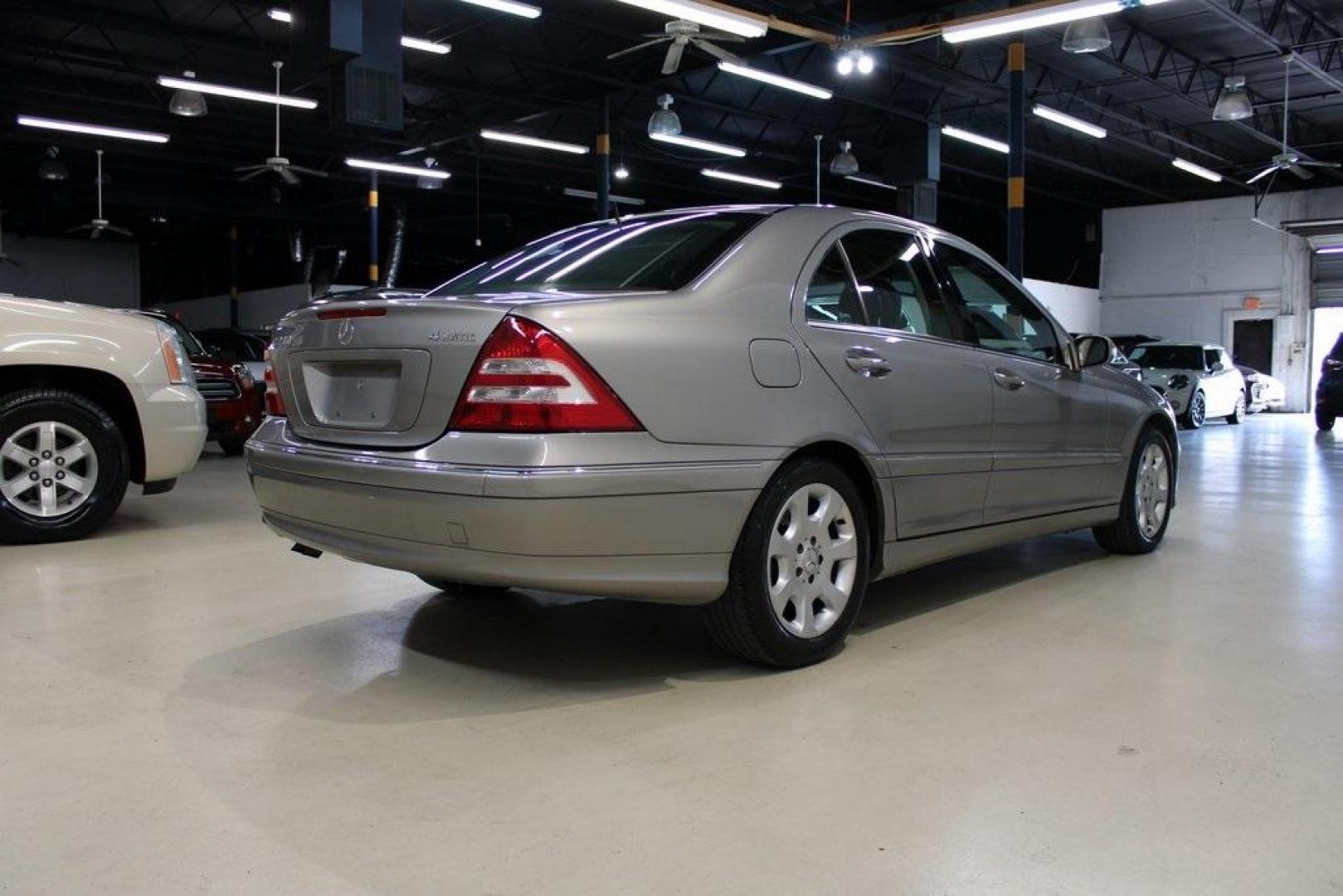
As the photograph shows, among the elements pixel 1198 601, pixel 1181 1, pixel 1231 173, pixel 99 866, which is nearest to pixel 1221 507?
pixel 1198 601

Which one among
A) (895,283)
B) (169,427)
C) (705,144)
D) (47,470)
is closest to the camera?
(895,283)

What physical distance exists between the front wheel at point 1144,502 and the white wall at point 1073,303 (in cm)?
1494

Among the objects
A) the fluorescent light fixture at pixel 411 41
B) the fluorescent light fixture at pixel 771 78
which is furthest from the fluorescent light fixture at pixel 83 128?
the fluorescent light fixture at pixel 771 78

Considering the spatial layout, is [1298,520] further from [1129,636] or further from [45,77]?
[45,77]

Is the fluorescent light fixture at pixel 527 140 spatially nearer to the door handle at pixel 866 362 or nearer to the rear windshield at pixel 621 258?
the rear windshield at pixel 621 258

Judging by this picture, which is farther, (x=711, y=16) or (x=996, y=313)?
(x=711, y=16)

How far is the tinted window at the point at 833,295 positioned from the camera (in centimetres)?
287

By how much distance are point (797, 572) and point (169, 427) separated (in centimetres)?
360

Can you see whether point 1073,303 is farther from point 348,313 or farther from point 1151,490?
point 348,313

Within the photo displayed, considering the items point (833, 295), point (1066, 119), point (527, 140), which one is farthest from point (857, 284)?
point (527, 140)

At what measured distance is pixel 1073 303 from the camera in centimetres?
2214

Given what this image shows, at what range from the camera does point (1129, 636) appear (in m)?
3.21

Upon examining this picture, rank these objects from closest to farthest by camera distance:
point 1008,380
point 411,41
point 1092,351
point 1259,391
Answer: point 1008,380 → point 1092,351 → point 411,41 → point 1259,391

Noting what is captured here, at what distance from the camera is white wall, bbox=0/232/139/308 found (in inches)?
1032
